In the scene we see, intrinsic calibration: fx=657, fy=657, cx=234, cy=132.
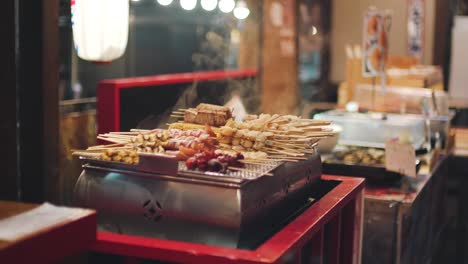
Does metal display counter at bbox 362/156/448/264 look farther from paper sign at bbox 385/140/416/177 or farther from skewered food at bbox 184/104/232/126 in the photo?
skewered food at bbox 184/104/232/126

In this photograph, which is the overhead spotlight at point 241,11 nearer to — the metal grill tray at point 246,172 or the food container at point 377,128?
the food container at point 377,128

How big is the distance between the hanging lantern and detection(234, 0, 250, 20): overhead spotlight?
519 cm

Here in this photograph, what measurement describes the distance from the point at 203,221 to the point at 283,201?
2.12ft

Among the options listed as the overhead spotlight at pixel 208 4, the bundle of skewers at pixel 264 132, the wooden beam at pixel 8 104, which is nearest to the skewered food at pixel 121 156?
the bundle of skewers at pixel 264 132

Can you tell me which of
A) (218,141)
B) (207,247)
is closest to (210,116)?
(218,141)

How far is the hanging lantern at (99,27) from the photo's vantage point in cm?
580

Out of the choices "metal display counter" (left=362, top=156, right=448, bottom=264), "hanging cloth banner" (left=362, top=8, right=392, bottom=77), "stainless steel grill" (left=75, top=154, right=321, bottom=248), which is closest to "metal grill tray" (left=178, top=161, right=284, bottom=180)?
"stainless steel grill" (left=75, top=154, right=321, bottom=248)

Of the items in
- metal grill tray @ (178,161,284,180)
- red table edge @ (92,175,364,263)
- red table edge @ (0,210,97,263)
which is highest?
metal grill tray @ (178,161,284,180)

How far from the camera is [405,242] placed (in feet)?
16.8

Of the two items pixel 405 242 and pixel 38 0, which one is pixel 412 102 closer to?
pixel 405 242

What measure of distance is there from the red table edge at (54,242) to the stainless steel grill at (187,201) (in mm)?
329

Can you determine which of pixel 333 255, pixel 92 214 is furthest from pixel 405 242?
pixel 92 214

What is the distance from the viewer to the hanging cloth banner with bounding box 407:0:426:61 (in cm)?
1245

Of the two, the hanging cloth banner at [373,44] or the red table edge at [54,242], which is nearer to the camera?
the red table edge at [54,242]
